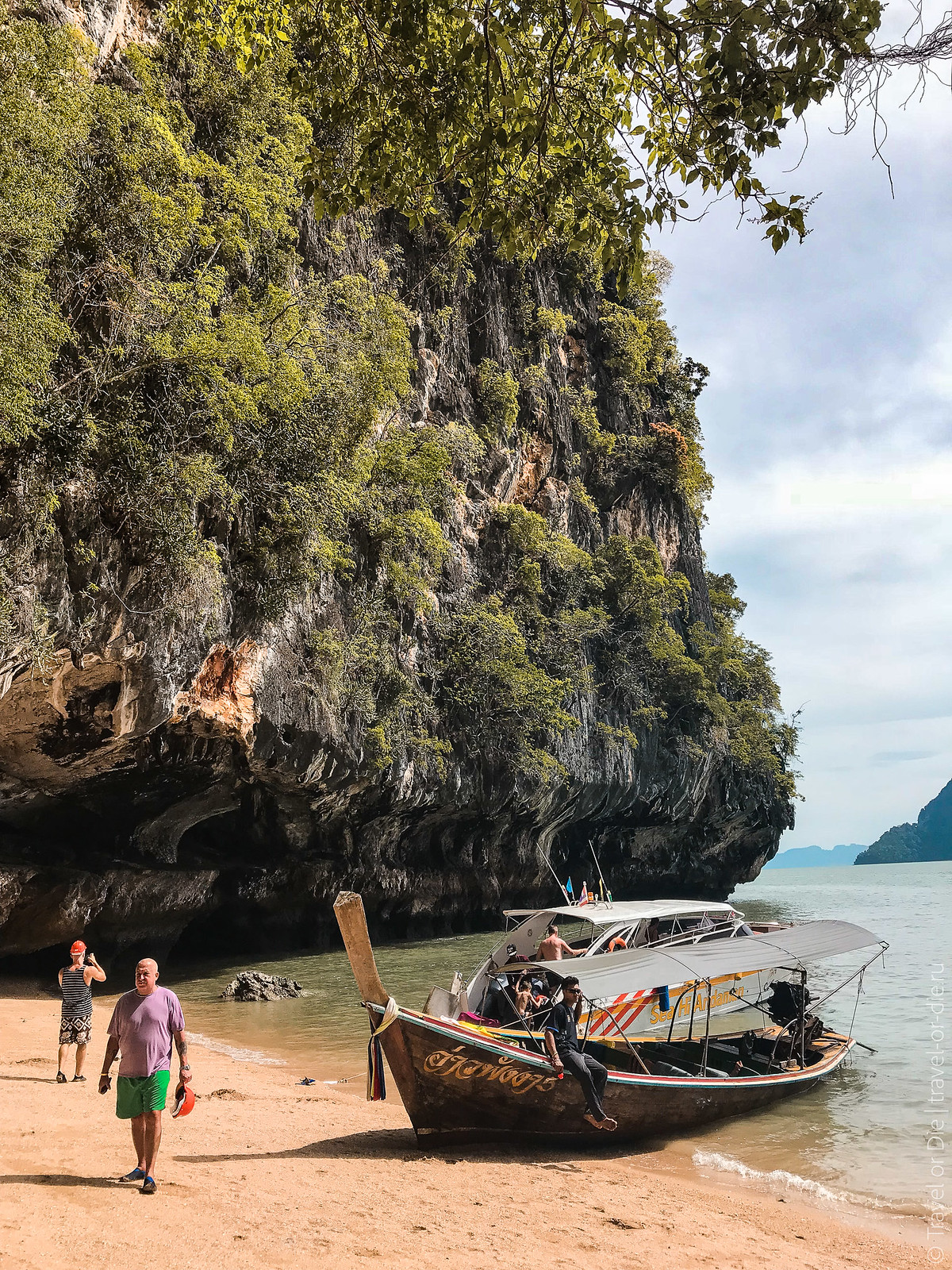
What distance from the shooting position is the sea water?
7.86 metres

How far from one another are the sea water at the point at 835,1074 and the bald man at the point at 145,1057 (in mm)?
5102

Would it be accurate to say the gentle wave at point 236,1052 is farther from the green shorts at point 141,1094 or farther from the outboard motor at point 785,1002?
the outboard motor at point 785,1002

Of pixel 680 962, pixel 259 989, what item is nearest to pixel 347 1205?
pixel 680 962

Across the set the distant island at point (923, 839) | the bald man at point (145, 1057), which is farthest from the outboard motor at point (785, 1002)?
the distant island at point (923, 839)

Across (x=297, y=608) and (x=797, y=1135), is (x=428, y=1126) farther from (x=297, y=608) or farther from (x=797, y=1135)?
(x=297, y=608)

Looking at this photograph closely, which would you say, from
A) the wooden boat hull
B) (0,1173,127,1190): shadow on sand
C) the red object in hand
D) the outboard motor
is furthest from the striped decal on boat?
(0,1173,127,1190): shadow on sand

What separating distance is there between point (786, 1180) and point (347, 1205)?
4.35 metres

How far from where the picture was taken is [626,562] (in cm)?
2930

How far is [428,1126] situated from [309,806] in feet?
40.4

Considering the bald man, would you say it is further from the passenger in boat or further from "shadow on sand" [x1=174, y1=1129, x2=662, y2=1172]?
the passenger in boat

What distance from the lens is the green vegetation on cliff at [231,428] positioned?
937 cm

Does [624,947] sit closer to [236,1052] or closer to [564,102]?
[236,1052]

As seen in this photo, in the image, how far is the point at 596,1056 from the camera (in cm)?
881

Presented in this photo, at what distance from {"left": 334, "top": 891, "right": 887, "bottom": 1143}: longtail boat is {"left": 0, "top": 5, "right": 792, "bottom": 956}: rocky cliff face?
20.6 feet
